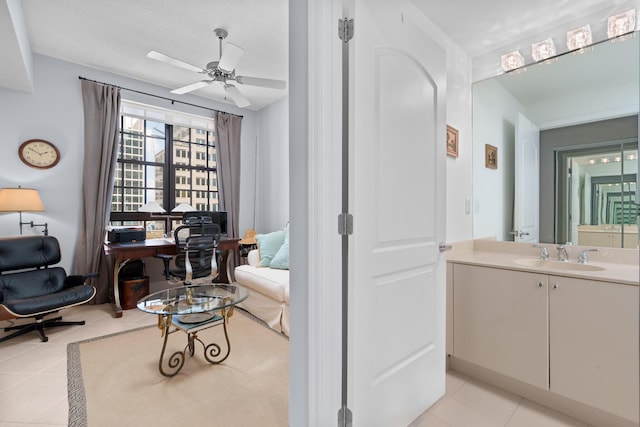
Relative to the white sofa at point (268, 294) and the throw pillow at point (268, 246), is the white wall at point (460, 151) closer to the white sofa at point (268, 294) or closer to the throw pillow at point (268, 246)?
the white sofa at point (268, 294)

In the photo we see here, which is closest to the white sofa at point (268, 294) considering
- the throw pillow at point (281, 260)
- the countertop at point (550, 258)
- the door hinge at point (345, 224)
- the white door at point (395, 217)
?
the throw pillow at point (281, 260)

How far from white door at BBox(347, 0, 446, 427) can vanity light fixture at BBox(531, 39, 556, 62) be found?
87 cm

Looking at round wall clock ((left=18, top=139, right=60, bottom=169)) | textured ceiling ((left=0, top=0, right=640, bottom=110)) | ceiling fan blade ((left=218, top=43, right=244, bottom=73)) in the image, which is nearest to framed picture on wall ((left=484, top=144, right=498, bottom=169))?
textured ceiling ((left=0, top=0, right=640, bottom=110))

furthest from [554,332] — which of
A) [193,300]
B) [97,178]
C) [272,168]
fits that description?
[97,178]

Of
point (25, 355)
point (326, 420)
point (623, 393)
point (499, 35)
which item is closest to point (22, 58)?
point (25, 355)

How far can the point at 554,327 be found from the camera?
155cm

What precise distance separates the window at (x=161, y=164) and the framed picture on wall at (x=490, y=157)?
3.77 metres

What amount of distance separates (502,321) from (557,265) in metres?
0.52

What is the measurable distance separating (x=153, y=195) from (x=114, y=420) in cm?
324

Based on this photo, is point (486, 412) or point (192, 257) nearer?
point (486, 412)

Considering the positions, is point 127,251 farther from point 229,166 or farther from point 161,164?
point 229,166

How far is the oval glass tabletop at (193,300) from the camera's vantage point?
6.74ft

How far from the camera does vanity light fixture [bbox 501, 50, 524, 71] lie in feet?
7.03

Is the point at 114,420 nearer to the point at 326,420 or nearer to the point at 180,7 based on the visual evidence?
Answer: the point at 326,420
